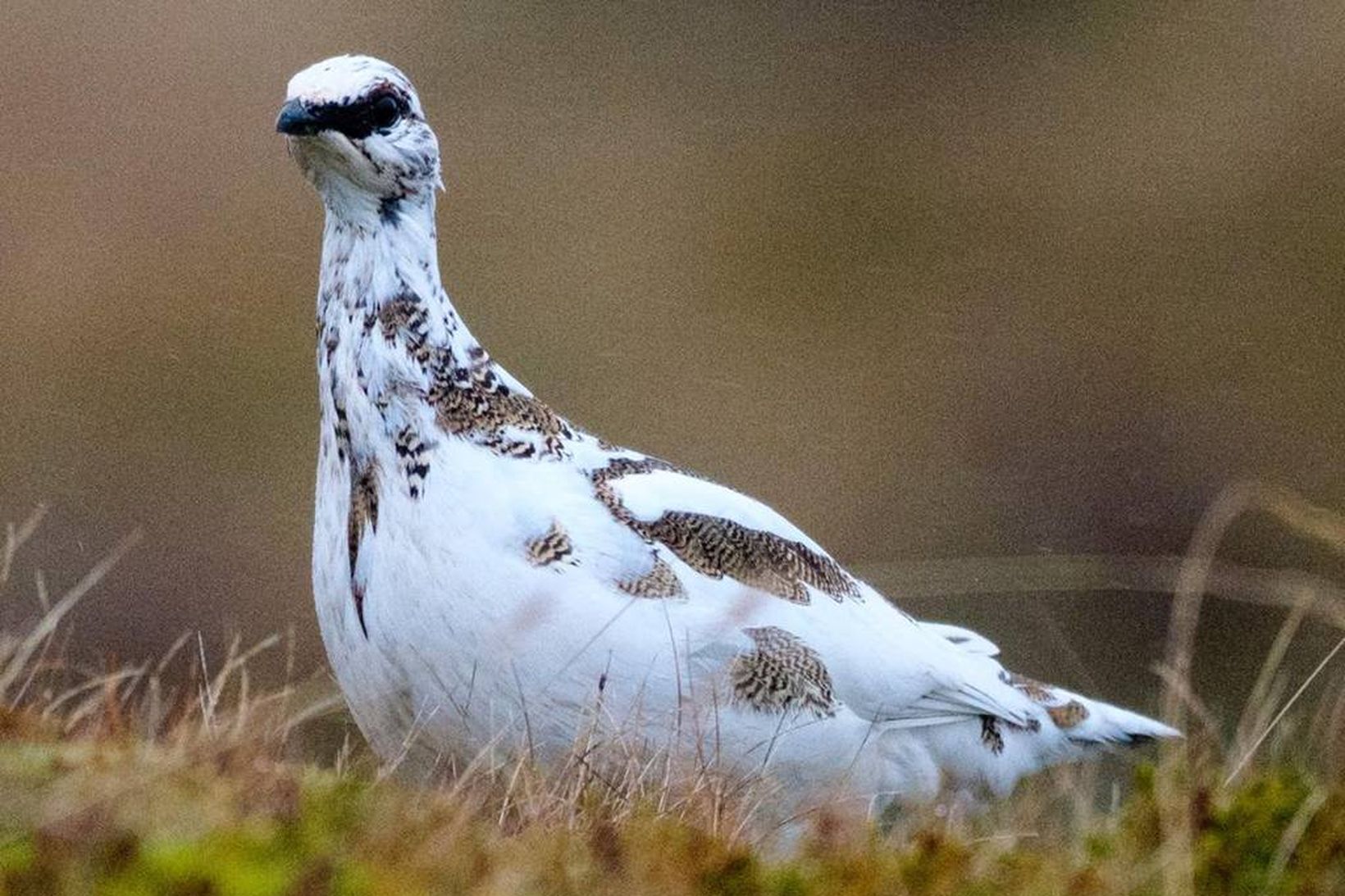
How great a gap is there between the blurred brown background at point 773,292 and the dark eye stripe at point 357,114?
5.73m

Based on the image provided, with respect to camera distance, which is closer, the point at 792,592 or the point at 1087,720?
the point at 792,592

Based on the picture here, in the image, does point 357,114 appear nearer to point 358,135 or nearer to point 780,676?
point 358,135

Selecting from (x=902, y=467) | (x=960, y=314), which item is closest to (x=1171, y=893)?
(x=902, y=467)

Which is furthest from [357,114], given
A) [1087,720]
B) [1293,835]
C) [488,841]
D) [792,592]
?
[1293,835]

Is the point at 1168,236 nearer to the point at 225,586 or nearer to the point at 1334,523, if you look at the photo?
the point at 225,586

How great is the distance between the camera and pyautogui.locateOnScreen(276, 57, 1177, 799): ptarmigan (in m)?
4.86

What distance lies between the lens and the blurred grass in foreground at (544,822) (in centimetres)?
318

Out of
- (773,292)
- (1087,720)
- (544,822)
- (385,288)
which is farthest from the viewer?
(773,292)

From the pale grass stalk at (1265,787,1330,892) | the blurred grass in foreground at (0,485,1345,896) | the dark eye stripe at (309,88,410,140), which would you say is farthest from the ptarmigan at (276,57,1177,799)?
the pale grass stalk at (1265,787,1330,892)

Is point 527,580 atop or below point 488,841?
atop

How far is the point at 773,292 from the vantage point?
14.9 metres

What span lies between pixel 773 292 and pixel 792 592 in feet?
31.5

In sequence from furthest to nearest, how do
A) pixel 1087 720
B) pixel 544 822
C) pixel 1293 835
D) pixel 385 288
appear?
pixel 1087 720 < pixel 385 288 < pixel 544 822 < pixel 1293 835

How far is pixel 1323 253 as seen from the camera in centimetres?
1507
